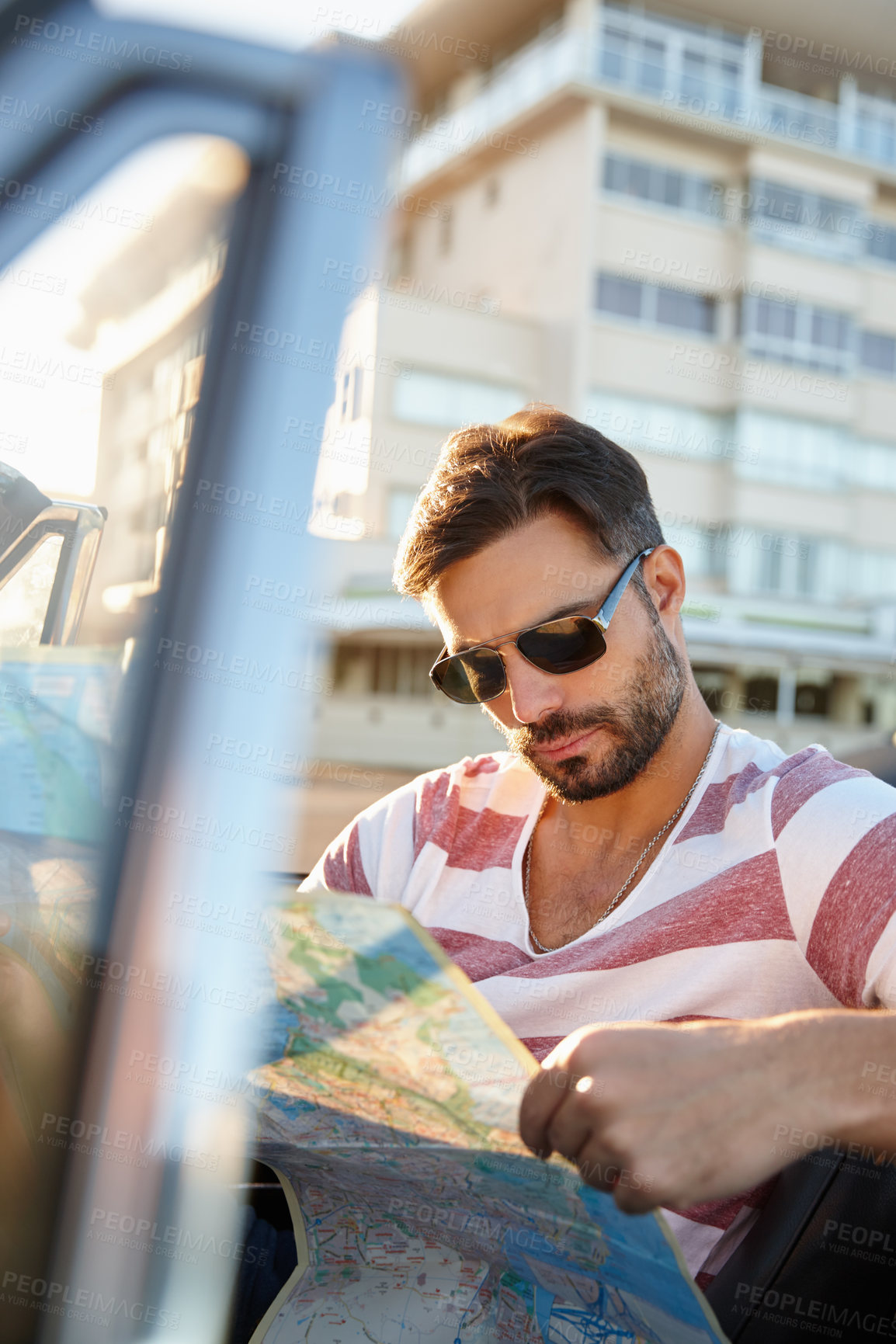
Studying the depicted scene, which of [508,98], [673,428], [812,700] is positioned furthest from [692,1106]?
[508,98]

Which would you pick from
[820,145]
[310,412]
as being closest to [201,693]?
[310,412]

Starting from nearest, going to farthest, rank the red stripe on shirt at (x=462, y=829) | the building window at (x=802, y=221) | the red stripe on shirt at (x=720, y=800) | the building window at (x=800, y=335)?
the red stripe on shirt at (x=720, y=800) → the red stripe on shirt at (x=462, y=829) → the building window at (x=800, y=335) → the building window at (x=802, y=221)

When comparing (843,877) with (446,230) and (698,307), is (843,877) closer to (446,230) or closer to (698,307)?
(698,307)

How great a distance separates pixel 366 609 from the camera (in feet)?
52.5

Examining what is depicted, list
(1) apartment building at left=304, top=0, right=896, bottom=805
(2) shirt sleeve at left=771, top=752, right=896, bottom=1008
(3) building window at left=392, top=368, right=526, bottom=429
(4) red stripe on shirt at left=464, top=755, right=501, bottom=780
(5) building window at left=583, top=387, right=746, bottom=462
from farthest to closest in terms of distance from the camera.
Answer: (5) building window at left=583, top=387, right=746, bottom=462, (1) apartment building at left=304, top=0, right=896, bottom=805, (3) building window at left=392, top=368, right=526, bottom=429, (4) red stripe on shirt at left=464, top=755, right=501, bottom=780, (2) shirt sleeve at left=771, top=752, right=896, bottom=1008

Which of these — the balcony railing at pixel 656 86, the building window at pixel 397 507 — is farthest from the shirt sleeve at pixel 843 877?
the balcony railing at pixel 656 86

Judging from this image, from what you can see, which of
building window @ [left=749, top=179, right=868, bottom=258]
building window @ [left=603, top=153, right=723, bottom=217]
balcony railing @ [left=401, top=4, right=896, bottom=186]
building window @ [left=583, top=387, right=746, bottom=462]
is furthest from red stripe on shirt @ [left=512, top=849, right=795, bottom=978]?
building window @ [left=749, top=179, right=868, bottom=258]

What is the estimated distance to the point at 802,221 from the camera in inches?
915

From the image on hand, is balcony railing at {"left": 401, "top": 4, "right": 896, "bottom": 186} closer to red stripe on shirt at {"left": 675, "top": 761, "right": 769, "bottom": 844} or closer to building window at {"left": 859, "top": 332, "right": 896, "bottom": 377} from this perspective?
building window at {"left": 859, "top": 332, "right": 896, "bottom": 377}

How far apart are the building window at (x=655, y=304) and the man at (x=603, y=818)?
20651 mm

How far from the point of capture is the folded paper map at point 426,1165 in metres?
1.05

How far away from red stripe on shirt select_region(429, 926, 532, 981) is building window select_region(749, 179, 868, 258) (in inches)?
923

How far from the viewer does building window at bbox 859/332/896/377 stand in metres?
23.9

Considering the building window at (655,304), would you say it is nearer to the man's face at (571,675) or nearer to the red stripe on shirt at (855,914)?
the man's face at (571,675)
